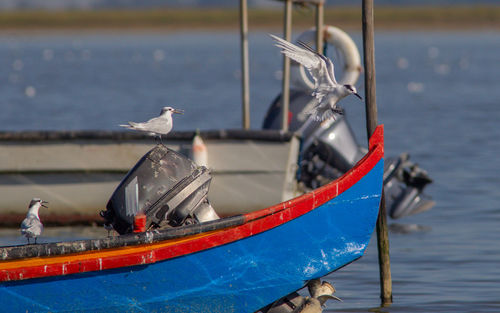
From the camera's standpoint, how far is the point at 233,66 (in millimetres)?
61000

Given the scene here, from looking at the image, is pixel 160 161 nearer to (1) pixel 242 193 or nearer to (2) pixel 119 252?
(2) pixel 119 252

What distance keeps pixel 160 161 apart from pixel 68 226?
5722mm

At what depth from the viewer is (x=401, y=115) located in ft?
104

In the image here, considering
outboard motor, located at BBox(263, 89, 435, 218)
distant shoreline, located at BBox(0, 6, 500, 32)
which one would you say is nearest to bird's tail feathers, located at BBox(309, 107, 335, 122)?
outboard motor, located at BBox(263, 89, 435, 218)

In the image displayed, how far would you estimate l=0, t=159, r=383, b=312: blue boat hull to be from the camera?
25.7 feet

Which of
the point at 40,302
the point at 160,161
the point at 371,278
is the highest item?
the point at 160,161

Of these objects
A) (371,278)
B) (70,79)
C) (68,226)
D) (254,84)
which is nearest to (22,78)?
(70,79)

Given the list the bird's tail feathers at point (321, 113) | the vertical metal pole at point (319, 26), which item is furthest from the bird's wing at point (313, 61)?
the vertical metal pole at point (319, 26)

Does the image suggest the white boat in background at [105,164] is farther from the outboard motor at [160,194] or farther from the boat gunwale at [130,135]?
the outboard motor at [160,194]

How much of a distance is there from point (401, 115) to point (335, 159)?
17.7 meters

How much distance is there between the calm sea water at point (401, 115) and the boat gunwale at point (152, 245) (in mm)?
2367

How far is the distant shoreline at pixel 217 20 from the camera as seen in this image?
111 metres

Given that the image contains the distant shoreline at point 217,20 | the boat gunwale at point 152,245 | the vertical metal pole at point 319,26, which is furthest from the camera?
the distant shoreline at point 217,20

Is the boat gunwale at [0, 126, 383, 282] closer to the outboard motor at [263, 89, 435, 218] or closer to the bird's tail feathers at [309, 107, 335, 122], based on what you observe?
the bird's tail feathers at [309, 107, 335, 122]
